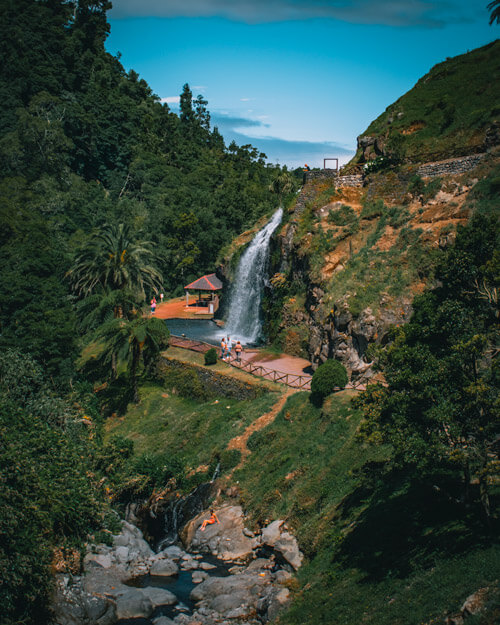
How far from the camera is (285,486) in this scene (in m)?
22.4

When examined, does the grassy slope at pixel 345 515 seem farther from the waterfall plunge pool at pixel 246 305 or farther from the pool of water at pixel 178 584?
the waterfall plunge pool at pixel 246 305

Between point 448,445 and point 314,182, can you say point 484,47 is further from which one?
point 448,445

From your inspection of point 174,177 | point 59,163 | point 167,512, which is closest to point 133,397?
point 167,512

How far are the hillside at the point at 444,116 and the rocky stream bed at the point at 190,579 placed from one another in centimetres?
2855

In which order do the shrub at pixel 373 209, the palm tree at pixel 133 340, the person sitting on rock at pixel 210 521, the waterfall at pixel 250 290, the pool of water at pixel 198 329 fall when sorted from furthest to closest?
the waterfall at pixel 250 290 < the pool of water at pixel 198 329 < the shrub at pixel 373 209 < the palm tree at pixel 133 340 < the person sitting on rock at pixel 210 521

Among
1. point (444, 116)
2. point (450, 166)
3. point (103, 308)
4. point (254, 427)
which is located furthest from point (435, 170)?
point (103, 308)

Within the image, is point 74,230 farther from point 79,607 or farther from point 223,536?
point 79,607

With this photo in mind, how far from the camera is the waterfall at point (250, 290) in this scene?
4462cm

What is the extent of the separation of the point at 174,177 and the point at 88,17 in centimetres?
4776

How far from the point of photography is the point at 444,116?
128 ft

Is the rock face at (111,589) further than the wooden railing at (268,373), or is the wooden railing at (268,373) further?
the wooden railing at (268,373)

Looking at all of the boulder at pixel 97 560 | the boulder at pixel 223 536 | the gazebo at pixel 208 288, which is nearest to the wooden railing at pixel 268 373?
the boulder at pixel 223 536

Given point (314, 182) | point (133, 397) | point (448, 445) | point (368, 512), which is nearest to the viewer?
point (448, 445)

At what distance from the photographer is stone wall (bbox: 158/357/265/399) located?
3094 centimetres
